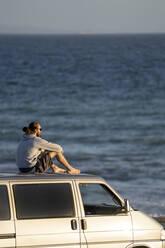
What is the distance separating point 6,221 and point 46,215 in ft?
1.88

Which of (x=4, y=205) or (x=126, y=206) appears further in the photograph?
(x=126, y=206)

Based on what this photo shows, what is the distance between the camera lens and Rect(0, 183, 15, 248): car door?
8.62 metres

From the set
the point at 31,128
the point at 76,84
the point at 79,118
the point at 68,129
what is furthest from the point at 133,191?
the point at 76,84

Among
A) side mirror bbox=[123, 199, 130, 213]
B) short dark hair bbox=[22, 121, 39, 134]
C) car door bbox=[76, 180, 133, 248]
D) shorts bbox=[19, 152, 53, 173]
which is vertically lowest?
car door bbox=[76, 180, 133, 248]

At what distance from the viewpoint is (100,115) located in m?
50.2

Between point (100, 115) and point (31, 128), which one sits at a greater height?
point (31, 128)

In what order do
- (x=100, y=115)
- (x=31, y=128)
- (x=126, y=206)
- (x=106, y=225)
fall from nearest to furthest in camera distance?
(x=106, y=225) < (x=126, y=206) < (x=31, y=128) < (x=100, y=115)

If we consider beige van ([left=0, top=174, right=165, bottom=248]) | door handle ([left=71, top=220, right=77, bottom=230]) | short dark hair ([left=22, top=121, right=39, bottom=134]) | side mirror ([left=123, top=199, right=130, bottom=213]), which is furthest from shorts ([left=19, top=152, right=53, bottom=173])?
side mirror ([left=123, top=199, right=130, bottom=213])

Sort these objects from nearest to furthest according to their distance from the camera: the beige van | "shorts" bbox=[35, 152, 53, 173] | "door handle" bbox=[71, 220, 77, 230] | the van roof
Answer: the beige van
the van roof
"door handle" bbox=[71, 220, 77, 230]
"shorts" bbox=[35, 152, 53, 173]

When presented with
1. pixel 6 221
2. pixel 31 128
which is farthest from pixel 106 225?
pixel 31 128

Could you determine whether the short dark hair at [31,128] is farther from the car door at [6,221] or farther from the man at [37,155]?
the car door at [6,221]

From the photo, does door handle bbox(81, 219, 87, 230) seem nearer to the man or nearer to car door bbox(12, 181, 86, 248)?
car door bbox(12, 181, 86, 248)

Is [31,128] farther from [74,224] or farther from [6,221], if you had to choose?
[6,221]

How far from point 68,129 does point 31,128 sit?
32.3 metres
